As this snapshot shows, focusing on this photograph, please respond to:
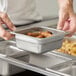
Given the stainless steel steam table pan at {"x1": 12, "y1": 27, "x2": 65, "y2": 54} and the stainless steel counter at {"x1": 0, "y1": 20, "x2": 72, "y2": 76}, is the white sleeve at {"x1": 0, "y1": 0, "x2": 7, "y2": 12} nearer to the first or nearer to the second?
the stainless steel counter at {"x1": 0, "y1": 20, "x2": 72, "y2": 76}

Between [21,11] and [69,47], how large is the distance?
17.9 inches

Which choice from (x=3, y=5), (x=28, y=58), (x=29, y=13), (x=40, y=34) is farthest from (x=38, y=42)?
(x=29, y=13)

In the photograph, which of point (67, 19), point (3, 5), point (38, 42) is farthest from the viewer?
point (3, 5)

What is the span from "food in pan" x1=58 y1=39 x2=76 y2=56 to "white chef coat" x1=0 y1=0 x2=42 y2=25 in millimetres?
326

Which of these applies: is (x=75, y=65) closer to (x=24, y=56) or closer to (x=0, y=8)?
(x=24, y=56)

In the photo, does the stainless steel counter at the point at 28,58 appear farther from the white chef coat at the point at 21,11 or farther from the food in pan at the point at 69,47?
the white chef coat at the point at 21,11

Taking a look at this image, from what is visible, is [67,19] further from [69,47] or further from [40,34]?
[40,34]

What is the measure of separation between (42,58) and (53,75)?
0.85ft

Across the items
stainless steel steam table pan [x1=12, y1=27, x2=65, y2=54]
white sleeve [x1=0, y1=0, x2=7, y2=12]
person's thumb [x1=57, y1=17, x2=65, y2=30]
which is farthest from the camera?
white sleeve [x1=0, y1=0, x2=7, y2=12]

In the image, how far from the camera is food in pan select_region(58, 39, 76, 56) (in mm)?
1218

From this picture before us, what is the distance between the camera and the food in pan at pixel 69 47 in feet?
3.99

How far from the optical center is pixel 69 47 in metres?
1.30

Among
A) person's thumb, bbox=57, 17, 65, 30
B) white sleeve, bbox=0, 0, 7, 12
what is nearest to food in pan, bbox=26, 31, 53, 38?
person's thumb, bbox=57, 17, 65, 30

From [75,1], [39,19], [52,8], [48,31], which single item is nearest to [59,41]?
[48,31]
